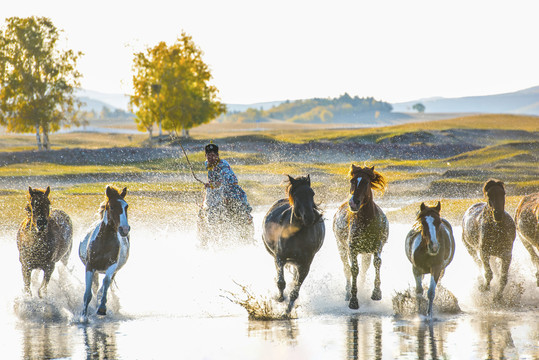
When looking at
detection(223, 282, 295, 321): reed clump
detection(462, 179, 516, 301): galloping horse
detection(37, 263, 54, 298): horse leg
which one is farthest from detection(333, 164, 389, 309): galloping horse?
detection(37, 263, 54, 298): horse leg

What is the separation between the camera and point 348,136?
7738cm

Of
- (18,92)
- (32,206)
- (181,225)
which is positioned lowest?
(181,225)

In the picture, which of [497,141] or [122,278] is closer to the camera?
[122,278]

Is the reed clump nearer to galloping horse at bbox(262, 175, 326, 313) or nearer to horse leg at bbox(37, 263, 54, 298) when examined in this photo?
galloping horse at bbox(262, 175, 326, 313)

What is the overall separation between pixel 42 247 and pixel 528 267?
10207mm

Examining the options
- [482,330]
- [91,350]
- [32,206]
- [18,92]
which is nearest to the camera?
[91,350]

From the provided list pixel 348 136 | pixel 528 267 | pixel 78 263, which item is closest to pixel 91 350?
pixel 78 263

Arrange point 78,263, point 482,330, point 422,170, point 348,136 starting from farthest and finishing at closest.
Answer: point 348,136 → point 422,170 → point 78,263 → point 482,330

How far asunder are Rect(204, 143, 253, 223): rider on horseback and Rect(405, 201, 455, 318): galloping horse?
13.3 ft

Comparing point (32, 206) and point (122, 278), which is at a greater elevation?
point (32, 206)

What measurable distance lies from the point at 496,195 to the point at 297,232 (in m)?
3.59

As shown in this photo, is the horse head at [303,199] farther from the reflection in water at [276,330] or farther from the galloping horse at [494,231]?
the galloping horse at [494,231]

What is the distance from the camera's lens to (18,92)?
61.7 m

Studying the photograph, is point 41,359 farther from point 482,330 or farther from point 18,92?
point 18,92
